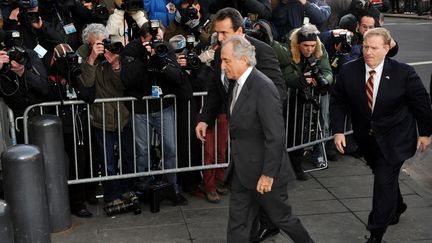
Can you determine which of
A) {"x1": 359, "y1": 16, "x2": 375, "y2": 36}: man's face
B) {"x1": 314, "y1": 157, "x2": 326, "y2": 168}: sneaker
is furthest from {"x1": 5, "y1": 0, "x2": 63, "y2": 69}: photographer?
{"x1": 359, "y1": 16, "x2": 375, "y2": 36}: man's face

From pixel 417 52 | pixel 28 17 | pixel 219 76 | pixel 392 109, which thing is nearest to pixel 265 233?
pixel 219 76

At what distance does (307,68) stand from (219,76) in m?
1.95

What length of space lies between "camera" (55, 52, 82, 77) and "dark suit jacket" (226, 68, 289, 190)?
1.88m

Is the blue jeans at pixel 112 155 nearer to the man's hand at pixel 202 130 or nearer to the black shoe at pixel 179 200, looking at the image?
the black shoe at pixel 179 200

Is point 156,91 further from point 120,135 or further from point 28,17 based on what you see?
point 28,17

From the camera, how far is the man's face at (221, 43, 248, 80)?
4676mm

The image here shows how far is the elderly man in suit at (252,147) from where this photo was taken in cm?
468

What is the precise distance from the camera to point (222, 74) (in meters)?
5.71

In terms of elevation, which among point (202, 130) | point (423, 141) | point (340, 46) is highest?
point (340, 46)

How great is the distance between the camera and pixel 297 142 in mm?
7703

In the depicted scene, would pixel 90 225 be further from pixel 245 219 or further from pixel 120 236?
pixel 245 219

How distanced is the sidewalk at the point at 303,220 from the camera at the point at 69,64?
1488 millimetres

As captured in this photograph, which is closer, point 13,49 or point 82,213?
point 13,49

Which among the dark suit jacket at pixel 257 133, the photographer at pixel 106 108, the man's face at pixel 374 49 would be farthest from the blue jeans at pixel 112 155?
the man's face at pixel 374 49
